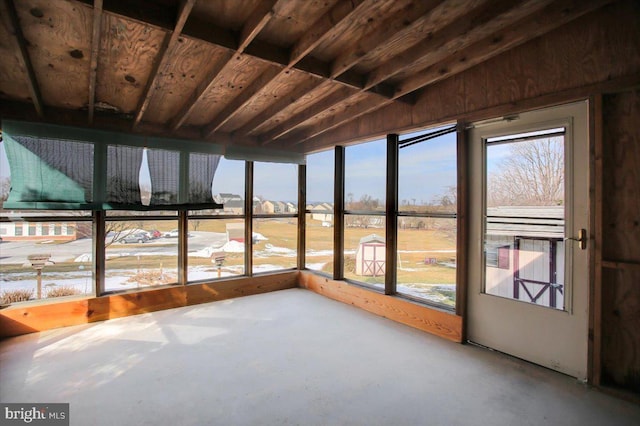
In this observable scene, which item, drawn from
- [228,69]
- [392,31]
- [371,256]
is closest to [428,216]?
[371,256]

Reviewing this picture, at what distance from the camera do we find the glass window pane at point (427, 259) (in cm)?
345

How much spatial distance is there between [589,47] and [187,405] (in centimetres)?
405

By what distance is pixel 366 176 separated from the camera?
15.1 ft

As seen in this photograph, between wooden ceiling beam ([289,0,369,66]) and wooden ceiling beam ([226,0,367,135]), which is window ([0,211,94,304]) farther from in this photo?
wooden ceiling beam ([289,0,369,66])

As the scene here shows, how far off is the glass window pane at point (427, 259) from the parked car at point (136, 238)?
11.7 feet

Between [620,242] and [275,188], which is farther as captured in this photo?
[275,188]

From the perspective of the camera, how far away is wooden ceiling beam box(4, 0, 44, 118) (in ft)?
6.68

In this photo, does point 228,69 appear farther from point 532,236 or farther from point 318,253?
point 318,253

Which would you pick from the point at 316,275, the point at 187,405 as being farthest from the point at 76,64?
the point at 316,275

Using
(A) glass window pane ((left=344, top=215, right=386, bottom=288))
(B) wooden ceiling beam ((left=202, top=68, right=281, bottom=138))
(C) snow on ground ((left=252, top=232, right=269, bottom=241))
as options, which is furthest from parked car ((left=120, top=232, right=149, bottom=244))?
(A) glass window pane ((left=344, top=215, right=386, bottom=288))

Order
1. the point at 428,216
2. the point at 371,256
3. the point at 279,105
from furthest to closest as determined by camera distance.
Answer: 1. the point at 371,256
2. the point at 279,105
3. the point at 428,216

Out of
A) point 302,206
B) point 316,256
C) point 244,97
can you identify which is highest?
point 244,97

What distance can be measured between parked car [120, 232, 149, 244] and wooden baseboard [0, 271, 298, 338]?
710mm

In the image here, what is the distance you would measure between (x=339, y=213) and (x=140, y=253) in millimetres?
2986
